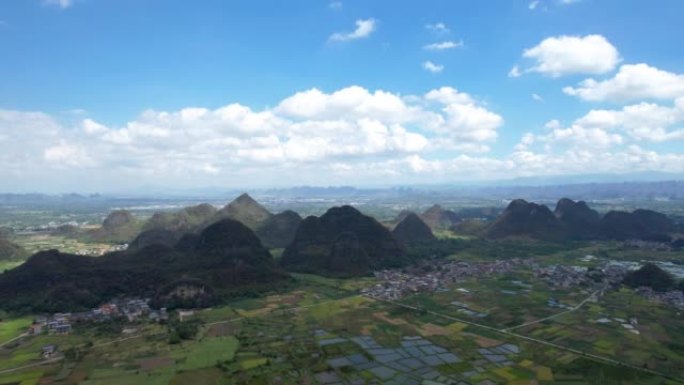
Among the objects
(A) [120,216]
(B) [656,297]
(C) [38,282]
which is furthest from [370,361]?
(A) [120,216]

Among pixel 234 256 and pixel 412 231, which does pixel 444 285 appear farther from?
pixel 412 231

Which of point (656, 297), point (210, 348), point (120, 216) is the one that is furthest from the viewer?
point (120, 216)

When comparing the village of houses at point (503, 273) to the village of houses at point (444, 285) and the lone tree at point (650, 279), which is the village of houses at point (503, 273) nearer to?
the village of houses at point (444, 285)

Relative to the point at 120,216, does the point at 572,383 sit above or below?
below

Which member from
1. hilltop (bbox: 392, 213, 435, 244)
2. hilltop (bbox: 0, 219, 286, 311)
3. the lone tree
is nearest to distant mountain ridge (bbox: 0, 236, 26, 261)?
hilltop (bbox: 0, 219, 286, 311)

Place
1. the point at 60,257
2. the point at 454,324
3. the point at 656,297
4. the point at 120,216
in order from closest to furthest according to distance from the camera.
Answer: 1. the point at 454,324
2. the point at 656,297
3. the point at 60,257
4. the point at 120,216

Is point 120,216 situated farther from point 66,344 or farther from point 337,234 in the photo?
point 66,344
